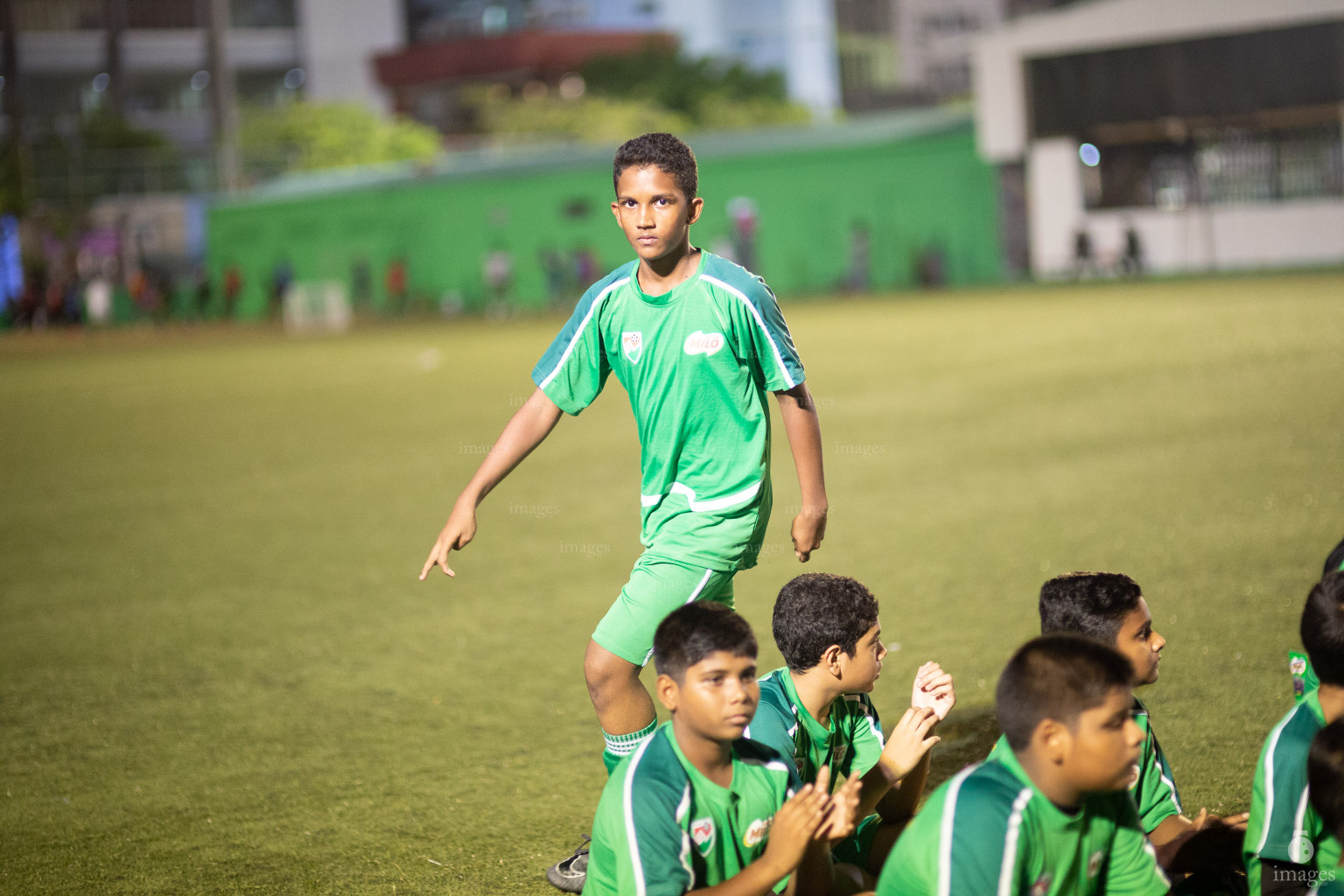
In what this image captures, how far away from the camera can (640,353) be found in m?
3.58

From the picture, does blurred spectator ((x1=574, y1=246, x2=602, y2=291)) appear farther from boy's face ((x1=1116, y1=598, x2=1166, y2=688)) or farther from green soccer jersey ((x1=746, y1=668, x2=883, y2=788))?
boy's face ((x1=1116, y1=598, x2=1166, y2=688))

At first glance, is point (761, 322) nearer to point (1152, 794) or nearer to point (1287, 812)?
point (1152, 794)

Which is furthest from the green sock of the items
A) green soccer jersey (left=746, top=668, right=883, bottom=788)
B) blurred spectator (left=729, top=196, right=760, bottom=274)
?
blurred spectator (left=729, top=196, right=760, bottom=274)

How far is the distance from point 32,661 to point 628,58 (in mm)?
60748

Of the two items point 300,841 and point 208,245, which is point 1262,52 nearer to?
point 300,841

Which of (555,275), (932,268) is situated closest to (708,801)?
(932,268)

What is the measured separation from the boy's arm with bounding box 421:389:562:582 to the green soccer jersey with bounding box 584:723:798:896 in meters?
0.99

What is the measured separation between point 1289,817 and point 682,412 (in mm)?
1678

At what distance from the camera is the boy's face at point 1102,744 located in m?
2.54

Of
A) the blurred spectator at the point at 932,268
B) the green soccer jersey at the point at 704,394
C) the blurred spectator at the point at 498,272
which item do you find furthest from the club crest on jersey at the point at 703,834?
the blurred spectator at the point at 498,272

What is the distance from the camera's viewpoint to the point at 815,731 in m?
3.53

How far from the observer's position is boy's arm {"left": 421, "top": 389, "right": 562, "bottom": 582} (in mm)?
3676

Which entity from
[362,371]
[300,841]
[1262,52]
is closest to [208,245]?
[362,371]

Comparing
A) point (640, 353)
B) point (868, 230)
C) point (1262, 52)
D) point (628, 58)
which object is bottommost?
point (640, 353)
